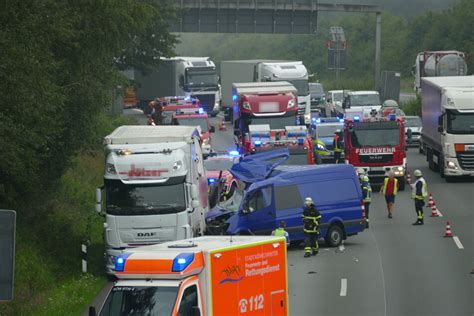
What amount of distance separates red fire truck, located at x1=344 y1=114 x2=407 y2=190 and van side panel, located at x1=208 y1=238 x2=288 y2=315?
2414 centimetres

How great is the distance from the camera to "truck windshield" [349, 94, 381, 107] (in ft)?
215

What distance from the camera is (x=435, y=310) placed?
24.0 metres

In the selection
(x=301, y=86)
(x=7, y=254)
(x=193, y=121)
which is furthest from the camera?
(x=301, y=86)

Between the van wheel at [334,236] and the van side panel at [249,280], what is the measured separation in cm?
1300

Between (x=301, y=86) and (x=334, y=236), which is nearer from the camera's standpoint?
(x=334, y=236)

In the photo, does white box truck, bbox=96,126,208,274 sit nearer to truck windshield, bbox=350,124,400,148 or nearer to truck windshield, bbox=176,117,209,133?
truck windshield, bbox=350,124,400,148

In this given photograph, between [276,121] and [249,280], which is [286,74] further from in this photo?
[249,280]

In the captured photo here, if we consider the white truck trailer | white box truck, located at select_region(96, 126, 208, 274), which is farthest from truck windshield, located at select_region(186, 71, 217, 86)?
white box truck, located at select_region(96, 126, 208, 274)

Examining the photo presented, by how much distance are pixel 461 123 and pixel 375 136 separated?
3.35m

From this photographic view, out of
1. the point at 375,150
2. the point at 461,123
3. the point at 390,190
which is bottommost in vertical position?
the point at 390,190

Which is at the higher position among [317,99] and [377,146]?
[377,146]

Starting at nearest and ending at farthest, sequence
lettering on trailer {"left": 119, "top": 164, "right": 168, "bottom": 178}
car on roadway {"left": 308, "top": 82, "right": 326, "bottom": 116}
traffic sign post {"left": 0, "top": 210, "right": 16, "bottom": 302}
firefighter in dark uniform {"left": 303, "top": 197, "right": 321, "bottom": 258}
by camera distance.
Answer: traffic sign post {"left": 0, "top": 210, "right": 16, "bottom": 302} < lettering on trailer {"left": 119, "top": 164, "right": 168, "bottom": 178} < firefighter in dark uniform {"left": 303, "top": 197, "right": 321, "bottom": 258} < car on roadway {"left": 308, "top": 82, "right": 326, "bottom": 116}

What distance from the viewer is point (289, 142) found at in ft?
138

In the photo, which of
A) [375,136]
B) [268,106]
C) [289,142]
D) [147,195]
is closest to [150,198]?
Result: [147,195]
